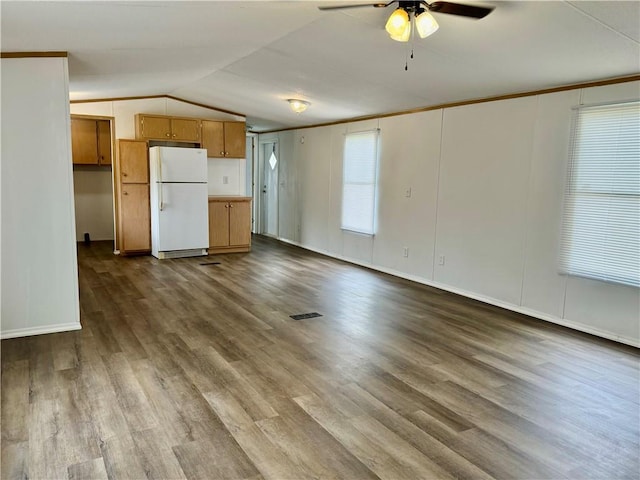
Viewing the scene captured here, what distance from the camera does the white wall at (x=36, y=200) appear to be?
3377 mm

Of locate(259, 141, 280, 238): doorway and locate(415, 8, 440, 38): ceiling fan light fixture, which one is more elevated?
locate(415, 8, 440, 38): ceiling fan light fixture

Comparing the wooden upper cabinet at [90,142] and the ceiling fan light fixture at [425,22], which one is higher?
the ceiling fan light fixture at [425,22]

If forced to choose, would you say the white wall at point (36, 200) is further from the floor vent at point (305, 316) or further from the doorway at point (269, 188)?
the doorway at point (269, 188)

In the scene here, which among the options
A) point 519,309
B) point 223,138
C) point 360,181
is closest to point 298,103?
point 360,181

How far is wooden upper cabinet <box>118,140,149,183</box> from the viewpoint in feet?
21.7

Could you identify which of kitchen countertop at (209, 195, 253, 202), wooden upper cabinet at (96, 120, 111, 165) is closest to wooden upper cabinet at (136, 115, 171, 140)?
kitchen countertop at (209, 195, 253, 202)

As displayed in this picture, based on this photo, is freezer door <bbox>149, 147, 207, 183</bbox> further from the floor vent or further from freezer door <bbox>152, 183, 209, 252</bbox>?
the floor vent

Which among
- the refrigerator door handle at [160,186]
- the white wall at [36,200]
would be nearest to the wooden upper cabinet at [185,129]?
the refrigerator door handle at [160,186]

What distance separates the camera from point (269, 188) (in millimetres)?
9406

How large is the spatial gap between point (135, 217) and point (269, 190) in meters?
3.21

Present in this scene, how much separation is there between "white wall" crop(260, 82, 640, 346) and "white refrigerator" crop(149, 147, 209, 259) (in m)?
2.38

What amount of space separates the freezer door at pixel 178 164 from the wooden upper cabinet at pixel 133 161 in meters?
0.15

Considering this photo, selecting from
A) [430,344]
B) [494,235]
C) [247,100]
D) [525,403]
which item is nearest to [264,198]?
[247,100]

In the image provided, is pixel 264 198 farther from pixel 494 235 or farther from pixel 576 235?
pixel 576 235
